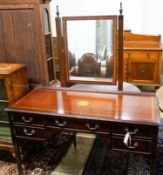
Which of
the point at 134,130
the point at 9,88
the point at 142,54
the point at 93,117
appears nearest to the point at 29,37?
the point at 9,88

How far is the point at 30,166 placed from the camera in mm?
2051

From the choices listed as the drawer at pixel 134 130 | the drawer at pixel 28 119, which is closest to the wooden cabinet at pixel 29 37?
the drawer at pixel 28 119

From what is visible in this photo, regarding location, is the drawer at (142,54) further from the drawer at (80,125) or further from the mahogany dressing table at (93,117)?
the drawer at (80,125)

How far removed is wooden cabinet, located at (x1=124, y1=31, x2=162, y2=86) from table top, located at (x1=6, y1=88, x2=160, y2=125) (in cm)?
189

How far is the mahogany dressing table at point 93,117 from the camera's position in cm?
144

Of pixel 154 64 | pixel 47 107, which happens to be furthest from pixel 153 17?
pixel 47 107

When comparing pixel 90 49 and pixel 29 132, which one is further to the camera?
pixel 90 49

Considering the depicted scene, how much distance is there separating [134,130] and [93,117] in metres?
0.28

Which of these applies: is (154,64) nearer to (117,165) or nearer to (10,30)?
(117,165)

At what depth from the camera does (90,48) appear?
75.8 inches

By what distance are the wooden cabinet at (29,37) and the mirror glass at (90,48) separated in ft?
0.67

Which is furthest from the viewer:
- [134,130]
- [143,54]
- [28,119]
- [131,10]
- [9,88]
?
[131,10]

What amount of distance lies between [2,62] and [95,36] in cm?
89

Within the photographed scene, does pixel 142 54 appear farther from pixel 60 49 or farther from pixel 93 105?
pixel 93 105
